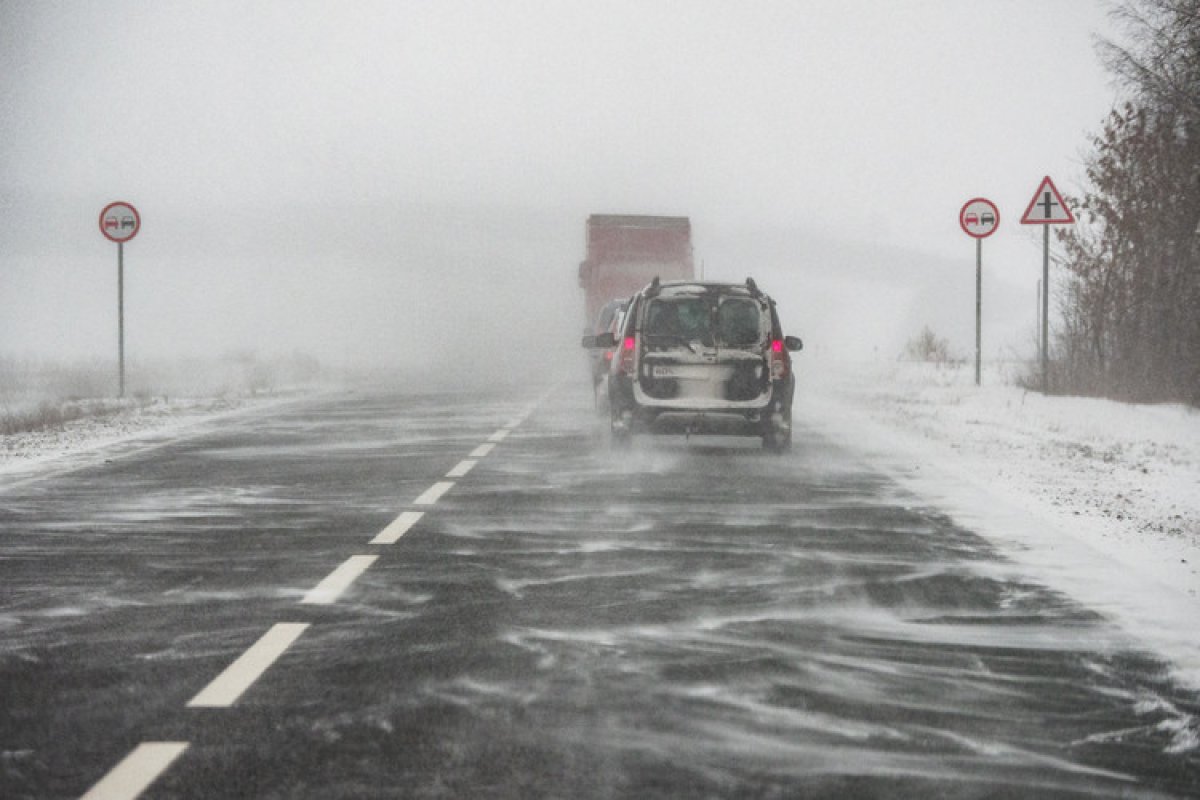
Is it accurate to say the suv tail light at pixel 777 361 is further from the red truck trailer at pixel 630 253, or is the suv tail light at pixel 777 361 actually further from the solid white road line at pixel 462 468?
the red truck trailer at pixel 630 253

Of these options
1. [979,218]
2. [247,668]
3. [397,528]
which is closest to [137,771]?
[247,668]

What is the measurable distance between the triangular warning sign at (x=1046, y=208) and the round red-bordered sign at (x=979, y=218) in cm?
218

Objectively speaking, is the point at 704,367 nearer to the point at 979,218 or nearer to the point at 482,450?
the point at 482,450

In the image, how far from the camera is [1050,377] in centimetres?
2619

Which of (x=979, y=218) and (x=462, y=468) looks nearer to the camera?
(x=462, y=468)

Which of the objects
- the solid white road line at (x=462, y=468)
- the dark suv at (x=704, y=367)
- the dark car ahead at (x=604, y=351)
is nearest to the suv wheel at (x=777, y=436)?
the dark suv at (x=704, y=367)

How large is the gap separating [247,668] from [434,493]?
6059mm

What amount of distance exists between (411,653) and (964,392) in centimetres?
2117

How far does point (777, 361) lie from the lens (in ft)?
51.2

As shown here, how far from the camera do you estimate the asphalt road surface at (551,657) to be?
4641 mm

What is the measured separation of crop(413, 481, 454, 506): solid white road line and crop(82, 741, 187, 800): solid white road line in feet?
21.2

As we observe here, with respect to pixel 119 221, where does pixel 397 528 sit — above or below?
below

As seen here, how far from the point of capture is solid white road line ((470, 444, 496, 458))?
1541 centimetres

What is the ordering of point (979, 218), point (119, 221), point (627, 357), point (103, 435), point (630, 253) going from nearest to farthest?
point (627, 357) < point (103, 435) < point (979, 218) < point (119, 221) < point (630, 253)
